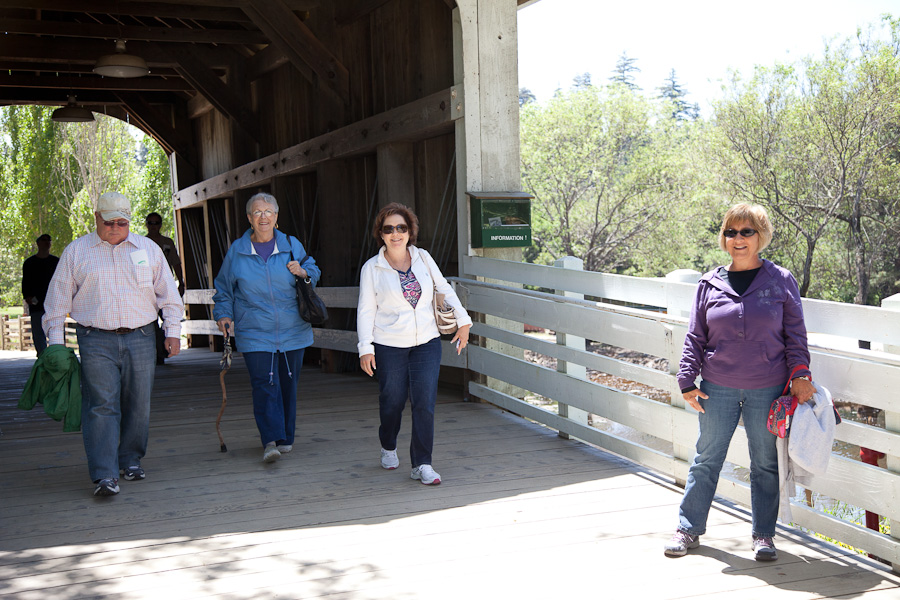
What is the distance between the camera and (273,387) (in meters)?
5.40

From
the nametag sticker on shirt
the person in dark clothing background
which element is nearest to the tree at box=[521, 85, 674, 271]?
the person in dark clothing background

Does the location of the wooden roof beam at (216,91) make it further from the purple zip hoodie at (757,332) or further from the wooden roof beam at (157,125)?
the purple zip hoodie at (757,332)

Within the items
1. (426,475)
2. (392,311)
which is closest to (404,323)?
(392,311)

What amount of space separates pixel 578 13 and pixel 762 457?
8631 cm

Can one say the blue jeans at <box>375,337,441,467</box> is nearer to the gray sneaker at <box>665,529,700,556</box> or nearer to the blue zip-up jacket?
the blue zip-up jacket

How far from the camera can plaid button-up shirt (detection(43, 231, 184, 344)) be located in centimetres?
468

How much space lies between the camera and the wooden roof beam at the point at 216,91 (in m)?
12.0

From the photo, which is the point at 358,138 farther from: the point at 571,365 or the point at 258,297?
the point at 571,365

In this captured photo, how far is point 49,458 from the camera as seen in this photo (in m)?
5.82

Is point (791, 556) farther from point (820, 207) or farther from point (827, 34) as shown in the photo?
point (827, 34)

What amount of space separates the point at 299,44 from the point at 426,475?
5972 millimetres

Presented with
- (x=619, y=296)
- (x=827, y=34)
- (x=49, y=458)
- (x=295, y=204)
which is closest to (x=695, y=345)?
(x=619, y=296)

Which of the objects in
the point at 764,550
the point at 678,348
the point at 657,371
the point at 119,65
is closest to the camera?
the point at 764,550

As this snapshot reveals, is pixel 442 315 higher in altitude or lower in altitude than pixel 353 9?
lower
